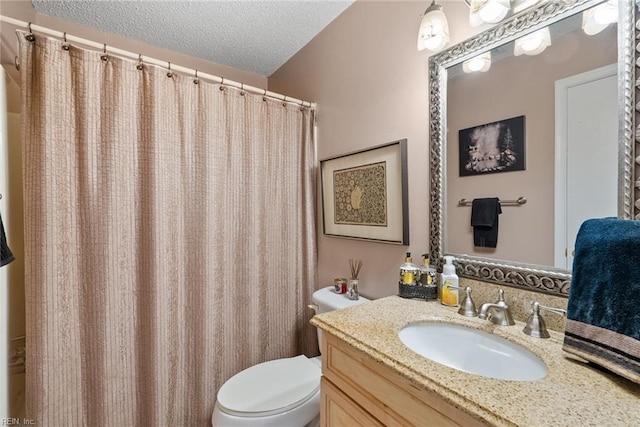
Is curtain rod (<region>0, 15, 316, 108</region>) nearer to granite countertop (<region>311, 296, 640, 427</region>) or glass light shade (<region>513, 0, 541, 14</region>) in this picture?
glass light shade (<region>513, 0, 541, 14</region>)

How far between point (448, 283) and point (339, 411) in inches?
22.2

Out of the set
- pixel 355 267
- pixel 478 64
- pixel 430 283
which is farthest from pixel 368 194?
pixel 478 64

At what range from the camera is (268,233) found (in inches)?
66.2

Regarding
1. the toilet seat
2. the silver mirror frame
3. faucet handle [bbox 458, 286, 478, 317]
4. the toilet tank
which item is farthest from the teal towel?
the toilet seat

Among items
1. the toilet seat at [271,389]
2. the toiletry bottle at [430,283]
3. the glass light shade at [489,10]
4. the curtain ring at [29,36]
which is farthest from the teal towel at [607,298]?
the curtain ring at [29,36]

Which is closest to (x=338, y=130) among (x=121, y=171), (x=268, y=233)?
(x=268, y=233)

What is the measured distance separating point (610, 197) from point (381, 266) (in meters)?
0.87

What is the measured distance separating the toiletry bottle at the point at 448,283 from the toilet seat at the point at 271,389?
68 centimetres

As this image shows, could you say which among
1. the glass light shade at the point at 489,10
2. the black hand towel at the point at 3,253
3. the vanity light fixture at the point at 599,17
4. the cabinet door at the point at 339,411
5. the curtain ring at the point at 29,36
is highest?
the curtain ring at the point at 29,36

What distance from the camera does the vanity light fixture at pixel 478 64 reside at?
990 mm

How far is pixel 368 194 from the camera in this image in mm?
1441

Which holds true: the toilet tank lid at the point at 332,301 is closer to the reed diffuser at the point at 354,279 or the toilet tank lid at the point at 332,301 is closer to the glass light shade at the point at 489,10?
the reed diffuser at the point at 354,279

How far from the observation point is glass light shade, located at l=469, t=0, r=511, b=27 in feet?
2.83

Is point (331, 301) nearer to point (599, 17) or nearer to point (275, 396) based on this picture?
point (275, 396)
